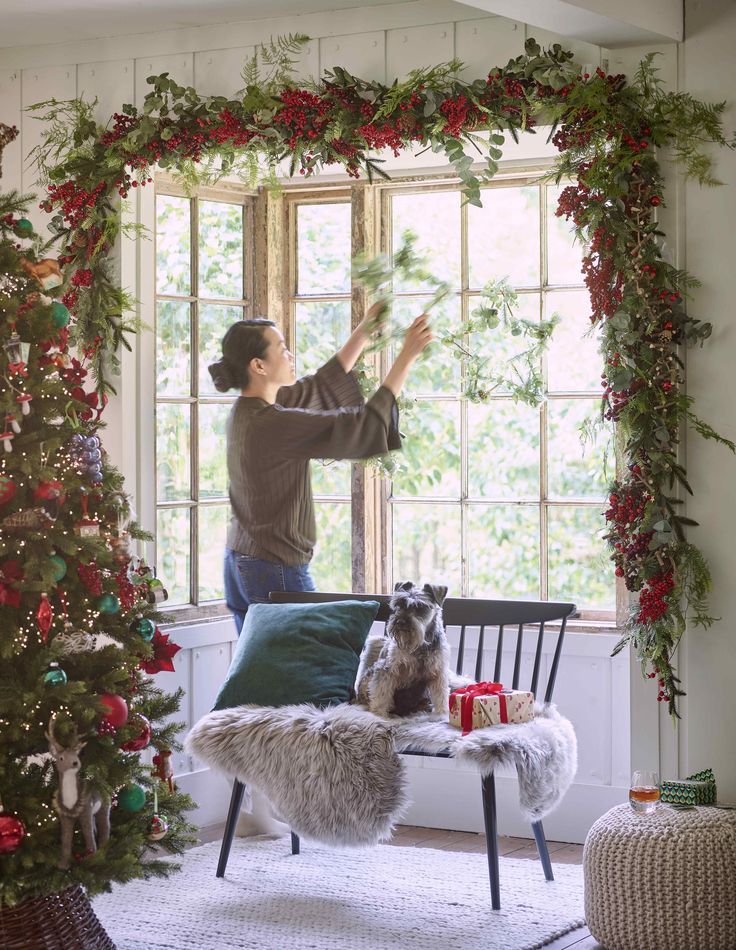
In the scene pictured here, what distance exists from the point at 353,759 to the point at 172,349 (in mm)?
1737

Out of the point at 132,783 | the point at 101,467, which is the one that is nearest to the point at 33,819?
the point at 132,783

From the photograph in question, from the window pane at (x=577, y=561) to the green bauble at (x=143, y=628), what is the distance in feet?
5.67

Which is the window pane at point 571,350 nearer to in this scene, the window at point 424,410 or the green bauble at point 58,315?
the window at point 424,410

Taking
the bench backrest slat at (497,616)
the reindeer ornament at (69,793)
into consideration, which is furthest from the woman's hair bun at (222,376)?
the reindeer ornament at (69,793)

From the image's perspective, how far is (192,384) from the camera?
469cm

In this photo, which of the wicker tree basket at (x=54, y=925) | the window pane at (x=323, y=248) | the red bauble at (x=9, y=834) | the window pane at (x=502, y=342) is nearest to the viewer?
the red bauble at (x=9, y=834)

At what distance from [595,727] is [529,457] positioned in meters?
0.96

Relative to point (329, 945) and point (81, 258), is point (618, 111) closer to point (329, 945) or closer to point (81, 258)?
point (81, 258)

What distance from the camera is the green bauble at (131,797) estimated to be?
3189 millimetres

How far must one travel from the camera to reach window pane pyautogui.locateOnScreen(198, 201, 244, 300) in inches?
186

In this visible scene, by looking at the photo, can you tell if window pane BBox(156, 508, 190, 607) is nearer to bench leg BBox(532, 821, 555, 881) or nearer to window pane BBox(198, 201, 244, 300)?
window pane BBox(198, 201, 244, 300)

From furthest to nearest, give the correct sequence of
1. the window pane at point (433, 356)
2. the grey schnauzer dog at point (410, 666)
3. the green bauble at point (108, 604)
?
the window pane at point (433, 356)
the grey schnauzer dog at point (410, 666)
the green bauble at point (108, 604)

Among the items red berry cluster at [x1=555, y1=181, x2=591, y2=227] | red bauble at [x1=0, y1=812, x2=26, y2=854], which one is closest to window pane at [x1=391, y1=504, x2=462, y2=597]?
red berry cluster at [x1=555, y1=181, x2=591, y2=227]

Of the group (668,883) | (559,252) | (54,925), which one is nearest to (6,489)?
(54,925)
